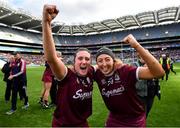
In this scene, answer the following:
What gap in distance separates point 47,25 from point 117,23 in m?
76.0

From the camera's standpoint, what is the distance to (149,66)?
9.82ft

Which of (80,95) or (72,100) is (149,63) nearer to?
(80,95)

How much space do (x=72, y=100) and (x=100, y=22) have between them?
74.8m

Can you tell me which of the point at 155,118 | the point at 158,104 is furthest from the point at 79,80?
the point at 158,104

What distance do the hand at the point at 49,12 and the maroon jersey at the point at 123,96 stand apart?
111 centimetres

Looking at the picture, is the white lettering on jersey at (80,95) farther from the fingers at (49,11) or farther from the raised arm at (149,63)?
the fingers at (49,11)

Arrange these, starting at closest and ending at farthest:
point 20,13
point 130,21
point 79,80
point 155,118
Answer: point 79,80
point 155,118
point 20,13
point 130,21

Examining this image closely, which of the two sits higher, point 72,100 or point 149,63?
point 149,63

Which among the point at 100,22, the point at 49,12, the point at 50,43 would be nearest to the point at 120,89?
the point at 50,43

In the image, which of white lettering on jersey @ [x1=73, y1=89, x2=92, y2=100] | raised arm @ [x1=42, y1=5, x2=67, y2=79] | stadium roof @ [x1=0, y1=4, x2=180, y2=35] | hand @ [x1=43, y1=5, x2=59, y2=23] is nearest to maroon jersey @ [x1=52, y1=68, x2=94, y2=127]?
white lettering on jersey @ [x1=73, y1=89, x2=92, y2=100]

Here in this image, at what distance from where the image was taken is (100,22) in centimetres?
7688

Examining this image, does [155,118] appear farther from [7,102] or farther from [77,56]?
[7,102]

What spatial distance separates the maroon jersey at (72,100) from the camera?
10.6 feet

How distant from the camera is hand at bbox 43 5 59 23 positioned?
2.73 meters
